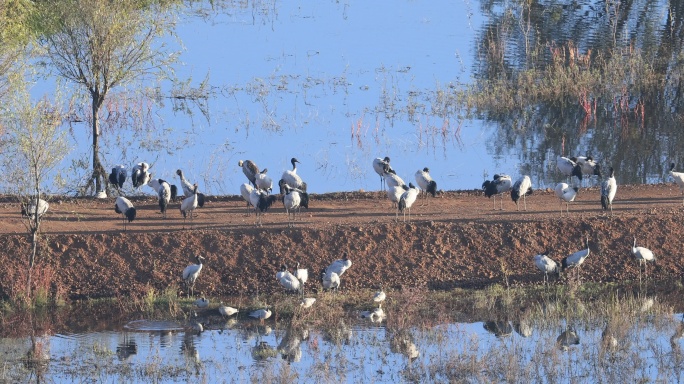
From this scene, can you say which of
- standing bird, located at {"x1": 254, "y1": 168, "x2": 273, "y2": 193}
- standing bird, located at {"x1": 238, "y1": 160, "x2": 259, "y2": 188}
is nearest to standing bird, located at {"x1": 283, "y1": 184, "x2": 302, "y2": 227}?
standing bird, located at {"x1": 254, "y1": 168, "x2": 273, "y2": 193}

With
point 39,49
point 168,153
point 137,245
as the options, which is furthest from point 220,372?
point 168,153

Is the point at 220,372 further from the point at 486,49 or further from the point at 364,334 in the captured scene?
the point at 486,49

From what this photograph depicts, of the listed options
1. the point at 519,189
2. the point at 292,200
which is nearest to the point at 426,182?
the point at 519,189

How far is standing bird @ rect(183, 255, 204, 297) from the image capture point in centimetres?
2098

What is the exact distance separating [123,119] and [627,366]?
22002 millimetres

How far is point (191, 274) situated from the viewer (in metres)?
21.0

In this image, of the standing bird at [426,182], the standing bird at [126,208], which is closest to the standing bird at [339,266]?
the standing bird at [126,208]

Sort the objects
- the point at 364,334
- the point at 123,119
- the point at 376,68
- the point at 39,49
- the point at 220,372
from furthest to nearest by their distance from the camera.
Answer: the point at 376,68 → the point at 123,119 → the point at 39,49 → the point at 364,334 → the point at 220,372

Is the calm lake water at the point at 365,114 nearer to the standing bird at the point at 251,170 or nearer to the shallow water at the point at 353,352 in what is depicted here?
the standing bird at the point at 251,170

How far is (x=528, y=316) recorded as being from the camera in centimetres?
2038

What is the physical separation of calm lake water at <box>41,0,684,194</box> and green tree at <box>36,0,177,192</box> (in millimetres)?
2864

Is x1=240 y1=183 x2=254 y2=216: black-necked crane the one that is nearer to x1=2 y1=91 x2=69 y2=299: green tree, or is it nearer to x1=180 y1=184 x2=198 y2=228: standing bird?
x1=180 y1=184 x2=198 y2=228: standing bird

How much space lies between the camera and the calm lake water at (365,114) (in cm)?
3253

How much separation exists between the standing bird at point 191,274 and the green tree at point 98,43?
8491 millimetres
